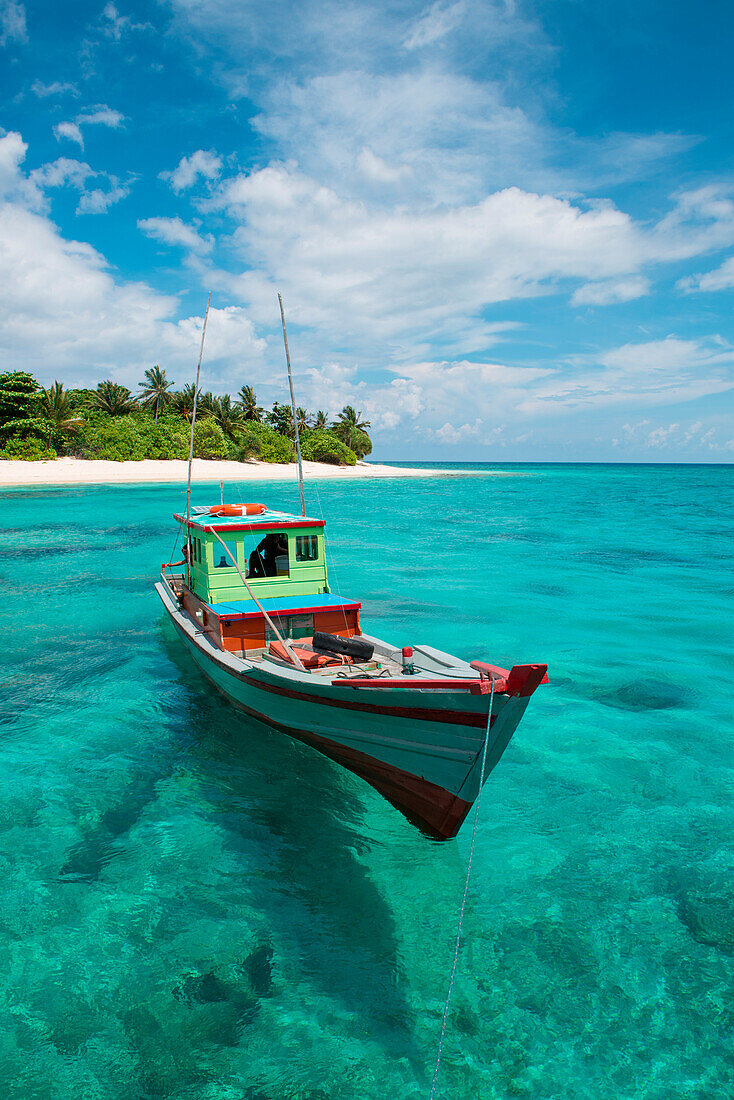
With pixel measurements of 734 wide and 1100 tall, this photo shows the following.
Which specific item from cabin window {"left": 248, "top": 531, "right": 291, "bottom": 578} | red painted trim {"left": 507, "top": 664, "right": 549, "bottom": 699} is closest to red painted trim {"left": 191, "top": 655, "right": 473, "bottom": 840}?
red painted trim {"left": 507, "top": 664, "right": 549, "bottom": 699}

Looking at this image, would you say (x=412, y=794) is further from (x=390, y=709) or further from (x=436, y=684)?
(x=436, y=684)

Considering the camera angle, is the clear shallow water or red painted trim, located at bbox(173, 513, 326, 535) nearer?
the clear shallow water

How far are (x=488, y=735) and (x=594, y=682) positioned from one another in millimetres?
7997

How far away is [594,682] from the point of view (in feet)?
Answer: 39.7

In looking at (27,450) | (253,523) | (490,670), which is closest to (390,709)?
(490,670)

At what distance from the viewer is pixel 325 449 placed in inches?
3775

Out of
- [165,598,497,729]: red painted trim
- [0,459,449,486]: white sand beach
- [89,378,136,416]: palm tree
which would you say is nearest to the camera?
[165,598,497,729]: red painted trim

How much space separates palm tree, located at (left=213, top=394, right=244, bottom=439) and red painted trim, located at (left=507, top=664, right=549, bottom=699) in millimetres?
76200

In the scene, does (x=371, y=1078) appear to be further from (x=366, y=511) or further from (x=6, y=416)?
(x=6, y=416)

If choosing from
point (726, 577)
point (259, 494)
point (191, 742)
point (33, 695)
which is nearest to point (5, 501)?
point (259, 494)

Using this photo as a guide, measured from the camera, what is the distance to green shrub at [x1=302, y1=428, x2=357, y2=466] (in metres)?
95.0

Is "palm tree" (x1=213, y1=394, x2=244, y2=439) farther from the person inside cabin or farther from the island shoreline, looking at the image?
the person inside cabin

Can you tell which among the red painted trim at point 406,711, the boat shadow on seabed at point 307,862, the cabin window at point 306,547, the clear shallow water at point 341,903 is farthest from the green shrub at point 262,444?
the red painted trim at point 406,711

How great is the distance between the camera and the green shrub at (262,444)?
258ft
